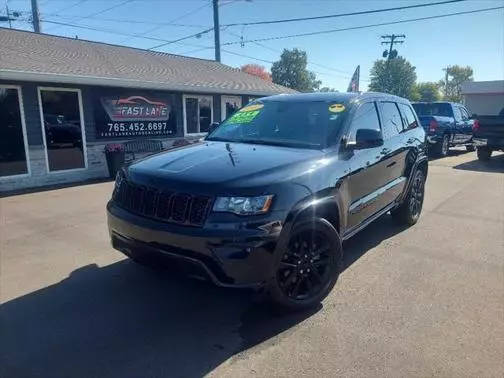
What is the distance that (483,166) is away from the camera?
40.8ft

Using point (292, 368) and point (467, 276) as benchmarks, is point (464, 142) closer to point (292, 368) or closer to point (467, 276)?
point (467, 276)

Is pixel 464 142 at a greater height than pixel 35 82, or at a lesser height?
lesser

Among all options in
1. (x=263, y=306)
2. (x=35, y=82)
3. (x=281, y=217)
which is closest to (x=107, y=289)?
(x=263, y=306)

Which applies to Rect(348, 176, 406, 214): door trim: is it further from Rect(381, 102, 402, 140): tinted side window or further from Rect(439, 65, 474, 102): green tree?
Rect(439, 65, 474, 102): green tree

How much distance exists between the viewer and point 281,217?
9.56ft

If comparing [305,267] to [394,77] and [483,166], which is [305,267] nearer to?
[483,166]

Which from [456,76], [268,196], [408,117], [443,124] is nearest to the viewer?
[268,196]

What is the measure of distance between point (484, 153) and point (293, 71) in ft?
260

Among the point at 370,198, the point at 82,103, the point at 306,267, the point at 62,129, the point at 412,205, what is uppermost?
the point at 82,103

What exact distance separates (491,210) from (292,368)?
5.88 meters

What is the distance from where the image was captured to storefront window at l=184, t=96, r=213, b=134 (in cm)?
1392

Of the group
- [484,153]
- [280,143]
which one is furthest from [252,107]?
[484,153]

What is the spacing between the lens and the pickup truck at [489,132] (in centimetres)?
1240

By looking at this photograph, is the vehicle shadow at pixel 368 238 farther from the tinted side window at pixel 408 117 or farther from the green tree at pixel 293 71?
the green tree at pixel 293 71
